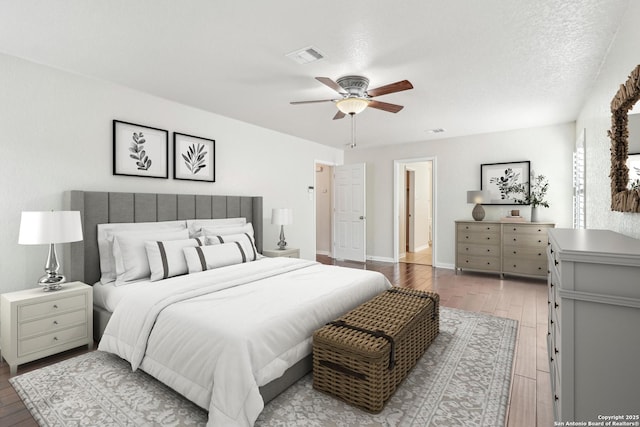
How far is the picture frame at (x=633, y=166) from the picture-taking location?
1.81 metres

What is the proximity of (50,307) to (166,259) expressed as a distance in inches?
34.4

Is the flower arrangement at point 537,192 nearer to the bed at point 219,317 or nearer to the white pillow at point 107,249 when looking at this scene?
the bed at point 219,317

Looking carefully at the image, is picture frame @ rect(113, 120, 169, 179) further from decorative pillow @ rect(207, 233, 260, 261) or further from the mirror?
the mirror

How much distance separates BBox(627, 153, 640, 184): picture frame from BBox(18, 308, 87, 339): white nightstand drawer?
13.1 feet

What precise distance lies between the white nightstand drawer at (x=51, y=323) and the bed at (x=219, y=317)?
7.1 inches

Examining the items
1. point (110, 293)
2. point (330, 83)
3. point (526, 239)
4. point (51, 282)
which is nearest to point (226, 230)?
point (110, 293)

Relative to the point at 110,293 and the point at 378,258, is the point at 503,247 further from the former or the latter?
the point at 110,293

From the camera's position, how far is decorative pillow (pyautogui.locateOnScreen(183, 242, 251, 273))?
10.1 ft

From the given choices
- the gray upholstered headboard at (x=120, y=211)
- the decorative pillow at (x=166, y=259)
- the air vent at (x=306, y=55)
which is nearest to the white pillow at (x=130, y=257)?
the decorative pillow at (x=166, y=259)

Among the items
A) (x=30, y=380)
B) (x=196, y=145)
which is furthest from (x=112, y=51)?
(x=30, y=380)

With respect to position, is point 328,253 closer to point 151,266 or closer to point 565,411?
point 151,266

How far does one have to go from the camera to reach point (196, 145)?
4.05m

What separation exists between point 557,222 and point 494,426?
4421 mm

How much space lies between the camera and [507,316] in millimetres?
3453
